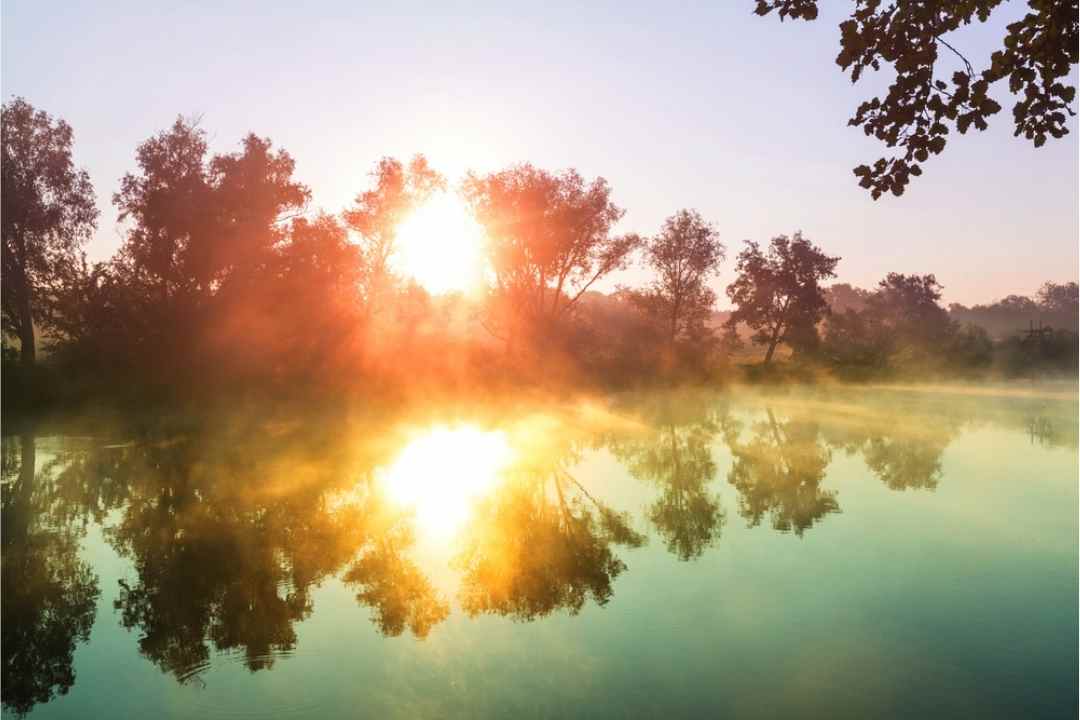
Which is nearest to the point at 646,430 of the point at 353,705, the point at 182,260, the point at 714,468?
the point at 714,468

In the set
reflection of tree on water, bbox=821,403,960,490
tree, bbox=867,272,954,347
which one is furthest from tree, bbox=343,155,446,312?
tree, bbox=867,272,954,347

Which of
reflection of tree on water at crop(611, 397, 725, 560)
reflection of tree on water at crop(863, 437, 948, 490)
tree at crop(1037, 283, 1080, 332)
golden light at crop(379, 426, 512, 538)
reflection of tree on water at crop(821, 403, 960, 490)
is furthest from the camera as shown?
tree at crop(1037, 283, 1080, 332)

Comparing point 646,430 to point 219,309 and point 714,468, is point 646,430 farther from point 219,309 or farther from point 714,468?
point 219,309

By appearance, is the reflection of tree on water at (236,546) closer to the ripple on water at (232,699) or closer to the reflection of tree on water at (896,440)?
the ripple on water at (232,699)

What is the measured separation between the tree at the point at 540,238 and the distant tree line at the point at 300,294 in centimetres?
10

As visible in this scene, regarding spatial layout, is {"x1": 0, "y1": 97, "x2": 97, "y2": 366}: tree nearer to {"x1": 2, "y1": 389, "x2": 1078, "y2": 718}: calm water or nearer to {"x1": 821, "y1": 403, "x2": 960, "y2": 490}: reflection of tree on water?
{"x1": 2, "y1": 389, "x2": 1078, "y2": 718}: calm water

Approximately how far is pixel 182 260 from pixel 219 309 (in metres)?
2.66

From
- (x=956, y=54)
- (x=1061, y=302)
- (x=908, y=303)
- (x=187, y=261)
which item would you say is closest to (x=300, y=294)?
(x=187, y=261)

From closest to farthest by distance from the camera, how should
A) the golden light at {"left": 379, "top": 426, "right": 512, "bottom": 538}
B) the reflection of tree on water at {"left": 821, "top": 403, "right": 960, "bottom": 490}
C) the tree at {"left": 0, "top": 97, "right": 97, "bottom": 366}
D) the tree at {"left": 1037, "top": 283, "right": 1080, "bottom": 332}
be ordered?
the golden light at {"left": 379, "top": 426, "right": 512, "bottom": 538} < the reflection of tree on water at {"left": 821, "top": 403, "right": 960, "bottom": 490} < the tree at {"left": 0, "top": 97, "right": 97, "bottom": 366} < the tree at {"left": 1037, "top": 283, "right": 1080, "bottom": 332}

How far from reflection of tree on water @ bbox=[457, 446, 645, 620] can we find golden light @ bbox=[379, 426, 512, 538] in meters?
0.55

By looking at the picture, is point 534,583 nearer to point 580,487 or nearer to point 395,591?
point 395,591

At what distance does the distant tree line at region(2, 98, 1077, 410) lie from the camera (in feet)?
105

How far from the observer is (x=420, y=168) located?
43969 mm

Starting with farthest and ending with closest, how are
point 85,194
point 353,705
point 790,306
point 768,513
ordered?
point 790,306 < point 85,194 < point 768,513 < point 353,705
